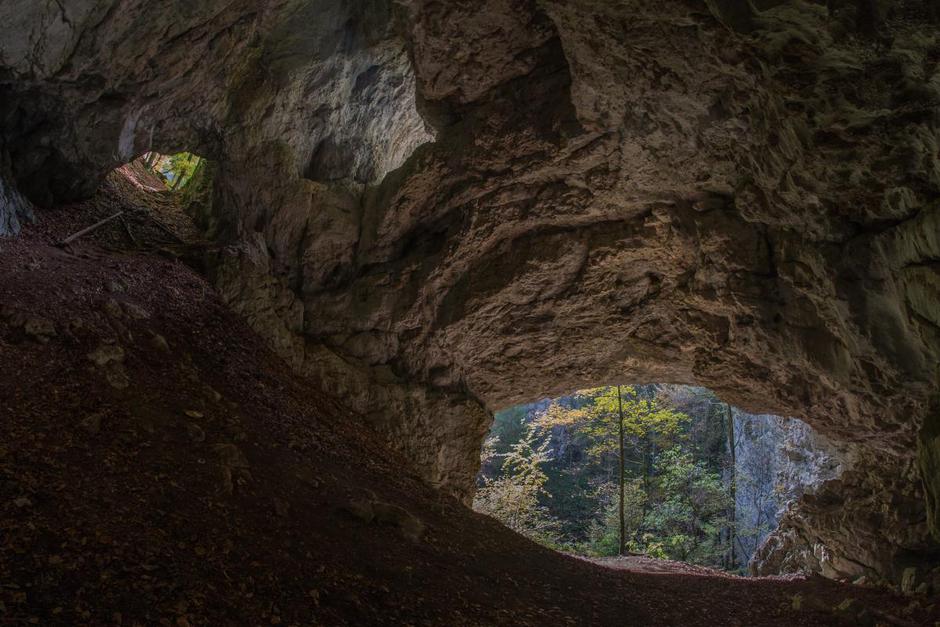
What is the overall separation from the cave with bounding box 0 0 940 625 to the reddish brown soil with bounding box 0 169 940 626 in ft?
0.12

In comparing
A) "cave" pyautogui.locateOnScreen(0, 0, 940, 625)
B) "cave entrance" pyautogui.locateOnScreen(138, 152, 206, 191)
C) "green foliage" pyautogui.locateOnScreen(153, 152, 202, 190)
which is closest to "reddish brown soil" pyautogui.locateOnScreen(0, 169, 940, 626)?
"cave" pyautogui.locateOnScreen(0, 0, 940, 625)

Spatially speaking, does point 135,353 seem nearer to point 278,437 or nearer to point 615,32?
point 278,437

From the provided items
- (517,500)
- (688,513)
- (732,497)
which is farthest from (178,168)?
(732,497)

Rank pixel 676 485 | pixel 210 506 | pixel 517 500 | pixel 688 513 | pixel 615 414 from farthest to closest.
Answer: pixel 676 485
pixel 688 513
pixel 517 500
pixel 615 414
pixel 210 506

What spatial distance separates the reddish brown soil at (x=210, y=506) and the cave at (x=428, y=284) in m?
0.04

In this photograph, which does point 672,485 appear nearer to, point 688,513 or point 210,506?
point 688,513

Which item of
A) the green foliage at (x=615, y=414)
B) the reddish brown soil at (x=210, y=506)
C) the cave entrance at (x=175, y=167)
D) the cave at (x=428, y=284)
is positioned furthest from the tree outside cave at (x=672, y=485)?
the cave entrance at (x=175, y=167)

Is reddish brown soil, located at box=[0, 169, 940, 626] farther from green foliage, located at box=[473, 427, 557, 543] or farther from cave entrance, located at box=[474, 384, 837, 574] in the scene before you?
green foliage, located at box=[473, 427, 557, 543]

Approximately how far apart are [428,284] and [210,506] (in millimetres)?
6034

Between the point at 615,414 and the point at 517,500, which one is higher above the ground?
the point at 615,414

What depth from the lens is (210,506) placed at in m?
4.72

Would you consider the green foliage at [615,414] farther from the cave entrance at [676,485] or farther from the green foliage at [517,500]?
the green foliage at [517,500]

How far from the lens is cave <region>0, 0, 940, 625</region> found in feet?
14.8

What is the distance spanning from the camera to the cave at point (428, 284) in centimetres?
451
